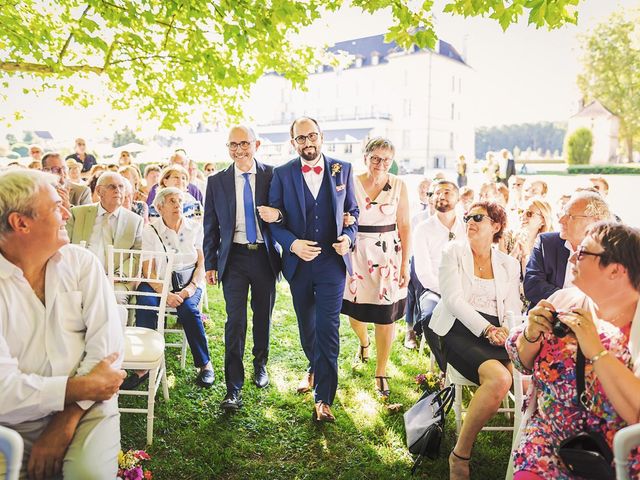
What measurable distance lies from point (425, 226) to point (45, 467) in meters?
→ 3.86

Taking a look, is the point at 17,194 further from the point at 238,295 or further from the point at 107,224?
the point at 107,224

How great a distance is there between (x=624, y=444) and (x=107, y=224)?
4.71 meters

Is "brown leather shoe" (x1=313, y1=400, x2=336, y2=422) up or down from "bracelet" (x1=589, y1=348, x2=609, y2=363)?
down

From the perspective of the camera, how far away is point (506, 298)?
3512mm

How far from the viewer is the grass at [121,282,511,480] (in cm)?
327

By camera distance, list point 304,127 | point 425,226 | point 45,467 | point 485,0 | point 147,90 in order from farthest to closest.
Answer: point 147,90 < point 425,226 < point 304,127 < point 485,0 < point 45,467

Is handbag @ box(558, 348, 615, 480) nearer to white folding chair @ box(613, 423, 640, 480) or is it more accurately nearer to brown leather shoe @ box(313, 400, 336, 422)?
white folding chair @ box(613, 423, 640, 480)

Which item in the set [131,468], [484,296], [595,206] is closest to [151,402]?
[131,468]

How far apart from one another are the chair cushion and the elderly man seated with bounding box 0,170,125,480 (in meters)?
1.36

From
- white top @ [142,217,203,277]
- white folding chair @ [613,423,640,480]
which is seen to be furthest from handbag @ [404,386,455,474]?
white top @ [142,217,203,277]

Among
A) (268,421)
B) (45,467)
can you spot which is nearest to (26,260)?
(45,467)

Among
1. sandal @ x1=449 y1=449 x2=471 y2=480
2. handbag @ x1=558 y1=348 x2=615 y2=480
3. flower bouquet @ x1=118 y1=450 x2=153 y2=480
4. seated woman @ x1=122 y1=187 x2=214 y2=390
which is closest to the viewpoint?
handbag @ x1=558 y1=348 x2=615 y2=480

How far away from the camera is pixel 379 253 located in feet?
13.9

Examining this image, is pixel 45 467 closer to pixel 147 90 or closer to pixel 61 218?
pixel 61 218
